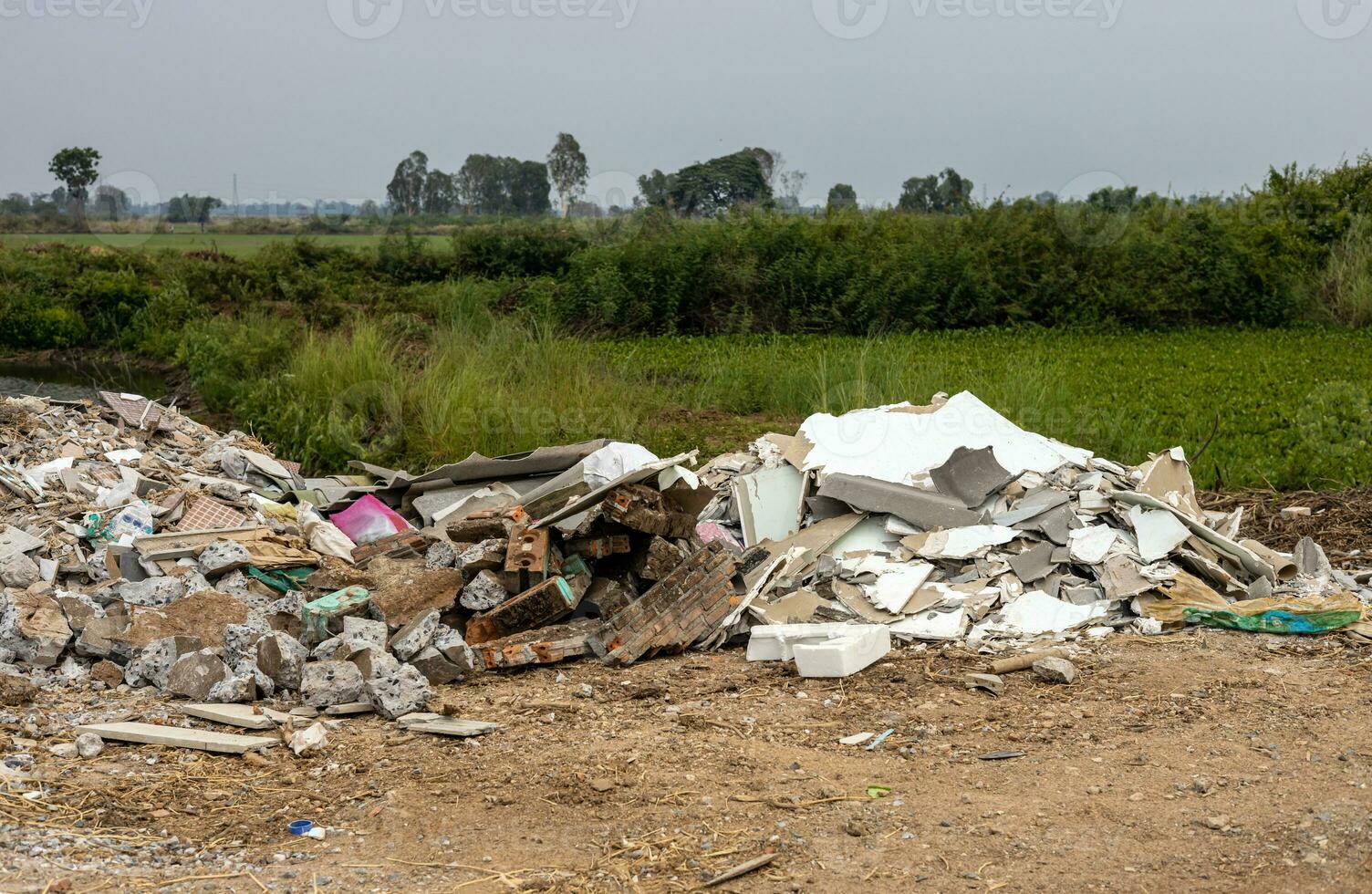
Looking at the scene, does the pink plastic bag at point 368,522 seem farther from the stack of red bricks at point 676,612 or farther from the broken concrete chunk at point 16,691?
the broken concrete chunk at point 16,691

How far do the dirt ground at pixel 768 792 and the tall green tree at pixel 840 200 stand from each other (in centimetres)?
1830

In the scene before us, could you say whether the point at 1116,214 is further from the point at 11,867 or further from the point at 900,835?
the point at 11,867

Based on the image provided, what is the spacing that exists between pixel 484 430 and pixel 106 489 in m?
3.68

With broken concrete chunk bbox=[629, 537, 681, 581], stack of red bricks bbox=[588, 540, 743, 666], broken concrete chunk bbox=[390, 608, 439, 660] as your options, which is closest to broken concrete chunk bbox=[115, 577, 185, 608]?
broken concrete chunk bbox=[390, 608, 439, 660]

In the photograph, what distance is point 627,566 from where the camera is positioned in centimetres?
627

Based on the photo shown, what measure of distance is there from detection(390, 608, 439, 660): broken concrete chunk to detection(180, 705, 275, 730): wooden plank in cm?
82

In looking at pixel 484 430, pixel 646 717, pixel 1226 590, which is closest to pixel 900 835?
pixel 646 717

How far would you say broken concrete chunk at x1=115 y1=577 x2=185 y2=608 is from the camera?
18.9 feet

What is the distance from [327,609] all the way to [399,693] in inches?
35.3

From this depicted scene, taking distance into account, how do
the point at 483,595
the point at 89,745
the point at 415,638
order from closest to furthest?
the point at 89,745 → the point at 415,638 → the point at 483,595

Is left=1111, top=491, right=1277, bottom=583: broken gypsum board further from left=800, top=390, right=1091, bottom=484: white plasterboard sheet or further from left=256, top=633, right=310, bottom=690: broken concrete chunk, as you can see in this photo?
left=256, top=633, right=310, bottom=690: broken concrete chunk

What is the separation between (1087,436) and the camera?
1042 centimetres

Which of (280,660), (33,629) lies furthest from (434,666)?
(33,629)

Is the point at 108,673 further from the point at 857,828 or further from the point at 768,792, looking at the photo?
the point at 857,828
